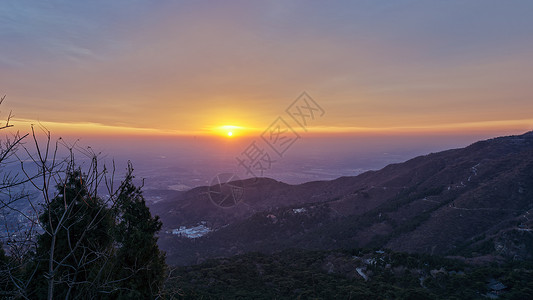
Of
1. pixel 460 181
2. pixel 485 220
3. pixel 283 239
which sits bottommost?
pixel 283 239

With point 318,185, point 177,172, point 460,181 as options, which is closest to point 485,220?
point 460,181

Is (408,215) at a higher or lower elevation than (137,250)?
lower

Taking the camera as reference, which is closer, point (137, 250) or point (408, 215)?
point (137, 250)

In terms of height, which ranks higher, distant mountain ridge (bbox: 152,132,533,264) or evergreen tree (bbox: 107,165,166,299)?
evergreen tree (bbox: 107,165,166,299)

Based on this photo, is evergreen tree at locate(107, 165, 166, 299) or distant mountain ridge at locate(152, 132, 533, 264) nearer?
evergreen tree at locate(107, 165, 166, 299)

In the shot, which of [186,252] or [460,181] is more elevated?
[460,181]

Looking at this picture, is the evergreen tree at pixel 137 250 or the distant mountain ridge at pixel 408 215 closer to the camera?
the evergreen tree at pixel 137 250

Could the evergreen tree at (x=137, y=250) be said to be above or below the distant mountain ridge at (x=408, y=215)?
above

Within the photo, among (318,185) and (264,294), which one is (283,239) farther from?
(318,185)
